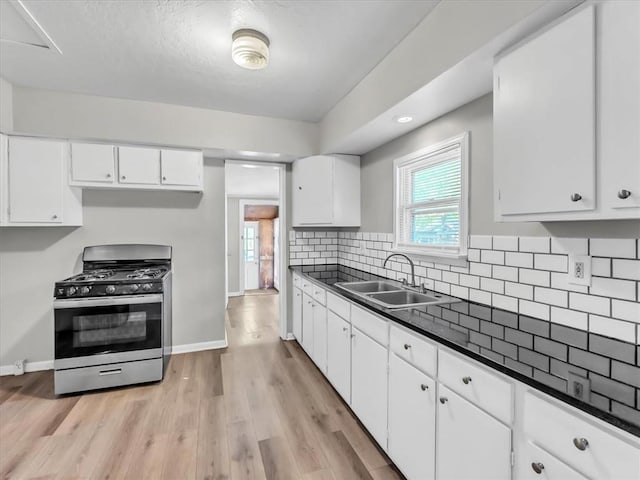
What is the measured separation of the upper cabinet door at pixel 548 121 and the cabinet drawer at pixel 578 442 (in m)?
0.69

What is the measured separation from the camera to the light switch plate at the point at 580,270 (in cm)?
135

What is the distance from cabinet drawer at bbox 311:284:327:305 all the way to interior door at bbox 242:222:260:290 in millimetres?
4618

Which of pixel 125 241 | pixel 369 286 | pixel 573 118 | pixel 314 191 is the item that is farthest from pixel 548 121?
pixel 125 241

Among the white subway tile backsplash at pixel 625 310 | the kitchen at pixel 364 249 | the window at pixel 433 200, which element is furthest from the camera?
the window at pixel 433 200

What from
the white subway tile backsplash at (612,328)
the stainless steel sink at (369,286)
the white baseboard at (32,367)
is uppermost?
the white subway tile backsplash at (612,328)

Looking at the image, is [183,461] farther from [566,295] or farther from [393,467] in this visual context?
[566,295]

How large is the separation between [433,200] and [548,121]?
1175 mm

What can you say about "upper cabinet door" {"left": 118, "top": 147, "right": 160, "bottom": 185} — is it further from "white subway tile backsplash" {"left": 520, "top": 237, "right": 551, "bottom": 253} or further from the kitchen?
"white subway tile backsplash" {"left": 520, "top": 237, "right": 551, "bottom": 253}

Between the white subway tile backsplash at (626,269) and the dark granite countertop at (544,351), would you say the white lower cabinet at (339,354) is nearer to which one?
the dark granite countertop at (544,351)

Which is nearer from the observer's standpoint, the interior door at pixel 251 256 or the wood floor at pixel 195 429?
the wood floor at pixel 195 429

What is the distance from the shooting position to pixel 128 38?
198cm

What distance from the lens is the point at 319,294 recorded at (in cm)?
283

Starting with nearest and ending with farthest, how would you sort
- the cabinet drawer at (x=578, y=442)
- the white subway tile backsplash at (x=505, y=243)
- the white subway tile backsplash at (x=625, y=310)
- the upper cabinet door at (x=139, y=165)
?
the cabinet drawer at (x=578, y=442)
the white subway tile backsplash at (x=625, y=310)
the white subway tile backsplash at (x=505, y=243)
the upper cabinet door at (x=139, y=165)

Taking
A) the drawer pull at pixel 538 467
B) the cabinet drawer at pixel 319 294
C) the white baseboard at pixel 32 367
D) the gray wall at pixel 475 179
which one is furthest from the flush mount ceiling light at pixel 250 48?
the white baseboard at pixel 32 367
